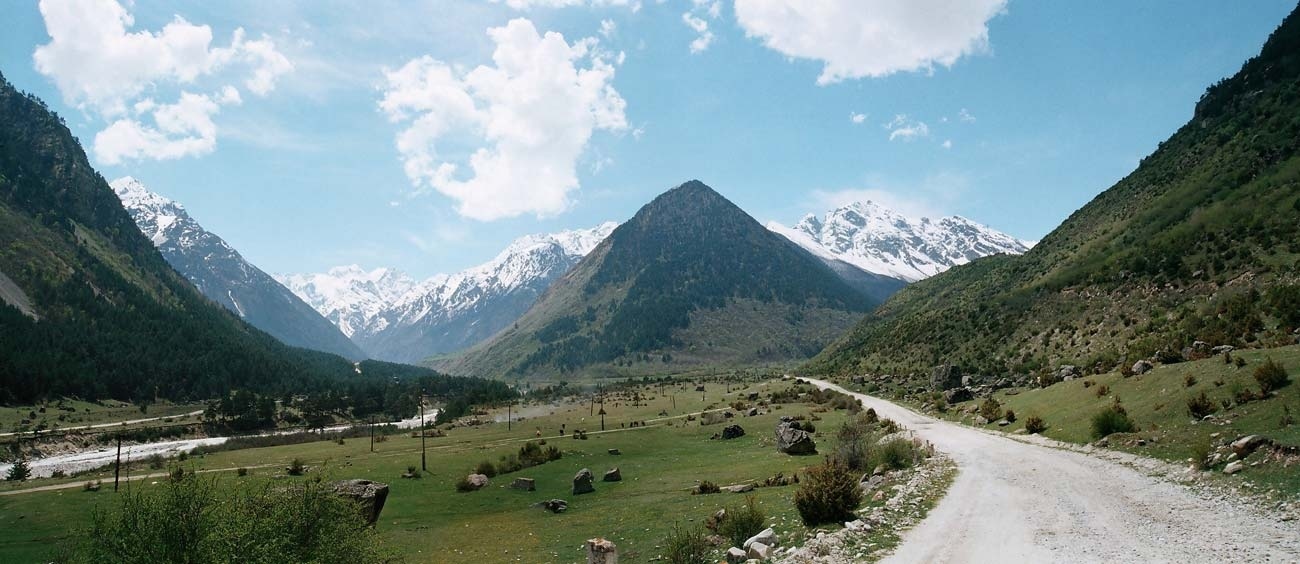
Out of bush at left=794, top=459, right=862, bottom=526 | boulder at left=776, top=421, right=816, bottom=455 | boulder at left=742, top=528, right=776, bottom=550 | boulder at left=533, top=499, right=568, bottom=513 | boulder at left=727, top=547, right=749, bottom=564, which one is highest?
bush at left=794, top=459, right=862, bottom=526

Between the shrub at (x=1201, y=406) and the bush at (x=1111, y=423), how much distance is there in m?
2.52

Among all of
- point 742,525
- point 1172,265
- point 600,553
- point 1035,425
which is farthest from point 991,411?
point 600,553

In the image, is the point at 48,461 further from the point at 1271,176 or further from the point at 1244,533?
the point at 1271,176

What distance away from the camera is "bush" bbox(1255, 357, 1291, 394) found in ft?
77.5

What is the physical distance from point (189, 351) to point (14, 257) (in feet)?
205

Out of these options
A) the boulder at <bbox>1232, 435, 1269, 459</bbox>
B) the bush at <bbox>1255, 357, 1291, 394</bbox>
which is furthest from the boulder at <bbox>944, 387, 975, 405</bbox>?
the boulder at <bbox>1232, 435, 1269, 459</bbox>

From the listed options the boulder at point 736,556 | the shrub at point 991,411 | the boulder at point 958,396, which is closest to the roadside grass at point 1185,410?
the shrub at point 991,411

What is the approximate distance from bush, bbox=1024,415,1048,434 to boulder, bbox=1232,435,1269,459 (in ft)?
54.1

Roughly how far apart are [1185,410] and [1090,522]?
1454 cm

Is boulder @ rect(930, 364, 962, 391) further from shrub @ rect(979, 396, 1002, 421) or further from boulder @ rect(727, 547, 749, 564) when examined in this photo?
boulder @ rect(727, 547, 749, 564)

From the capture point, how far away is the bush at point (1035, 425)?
35.7 m

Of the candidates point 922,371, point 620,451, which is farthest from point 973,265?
point 620,451

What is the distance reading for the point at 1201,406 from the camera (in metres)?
25.2

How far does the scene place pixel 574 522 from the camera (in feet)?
93.0
